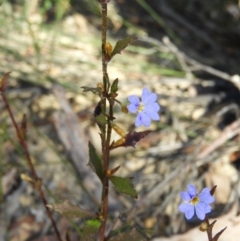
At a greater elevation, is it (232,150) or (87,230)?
(232,150)

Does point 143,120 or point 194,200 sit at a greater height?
point 143,120

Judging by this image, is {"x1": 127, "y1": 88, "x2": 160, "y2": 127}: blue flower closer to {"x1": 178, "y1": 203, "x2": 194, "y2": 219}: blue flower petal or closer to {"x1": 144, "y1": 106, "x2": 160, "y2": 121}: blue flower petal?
{"x1": 144, "y1": 106, "x2": 160, "y2": 121}: blue flower petal

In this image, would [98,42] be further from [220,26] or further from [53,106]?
[220,26]

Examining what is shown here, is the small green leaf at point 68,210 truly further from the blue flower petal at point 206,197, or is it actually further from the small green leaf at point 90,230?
the blue flower petal at point 206,197

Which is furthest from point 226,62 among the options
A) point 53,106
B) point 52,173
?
point 52,173

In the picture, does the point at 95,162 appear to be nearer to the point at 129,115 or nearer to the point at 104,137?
the point at 104,137

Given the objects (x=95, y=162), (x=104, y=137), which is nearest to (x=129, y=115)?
(x=95, y=162)

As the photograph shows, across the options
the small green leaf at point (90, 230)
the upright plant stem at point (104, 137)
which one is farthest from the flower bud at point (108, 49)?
the small green leaf at point (90, 230)
